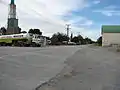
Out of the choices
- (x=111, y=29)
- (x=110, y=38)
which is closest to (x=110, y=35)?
(x=110, y=38)

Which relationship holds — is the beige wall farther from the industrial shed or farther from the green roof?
the green roof

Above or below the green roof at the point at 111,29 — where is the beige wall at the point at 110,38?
below

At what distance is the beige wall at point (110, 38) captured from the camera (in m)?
94.8

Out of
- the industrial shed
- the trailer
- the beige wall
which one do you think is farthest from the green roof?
the trailer

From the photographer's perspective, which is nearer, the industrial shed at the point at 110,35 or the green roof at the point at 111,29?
the industrial shed at the point at 110,35

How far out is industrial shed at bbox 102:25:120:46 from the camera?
312 feet

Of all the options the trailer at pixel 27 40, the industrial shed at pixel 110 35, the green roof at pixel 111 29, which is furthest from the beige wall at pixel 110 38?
the trailer at pixel 27 40

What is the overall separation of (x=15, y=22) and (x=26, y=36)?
4711cm

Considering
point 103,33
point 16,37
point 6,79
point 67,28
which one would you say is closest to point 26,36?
point 16,37

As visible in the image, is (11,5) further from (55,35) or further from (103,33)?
(55,35)

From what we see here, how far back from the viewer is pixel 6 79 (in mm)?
10914

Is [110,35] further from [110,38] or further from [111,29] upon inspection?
[111,29]

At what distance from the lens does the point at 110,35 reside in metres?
97.1

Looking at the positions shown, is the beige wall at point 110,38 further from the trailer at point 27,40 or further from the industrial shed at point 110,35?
the trailer at point 27,40
